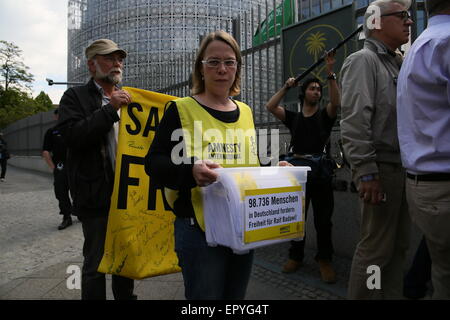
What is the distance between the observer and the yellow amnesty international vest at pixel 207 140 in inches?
55.9

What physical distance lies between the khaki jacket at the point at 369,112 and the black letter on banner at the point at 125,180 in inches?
56.2

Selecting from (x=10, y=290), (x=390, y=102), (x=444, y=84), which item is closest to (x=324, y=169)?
(x=390, y=102)

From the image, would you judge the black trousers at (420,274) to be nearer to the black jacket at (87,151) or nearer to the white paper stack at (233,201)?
the white paper stack at (233,201)

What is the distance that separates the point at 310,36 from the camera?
4.30 m

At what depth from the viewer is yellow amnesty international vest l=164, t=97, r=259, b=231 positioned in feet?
4.66

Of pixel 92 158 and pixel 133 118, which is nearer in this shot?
pixel 92 158

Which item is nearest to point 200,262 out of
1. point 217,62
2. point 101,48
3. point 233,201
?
point 233,201

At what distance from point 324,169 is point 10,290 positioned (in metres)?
3.17

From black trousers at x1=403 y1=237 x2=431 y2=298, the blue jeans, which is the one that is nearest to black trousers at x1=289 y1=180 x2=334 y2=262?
black trousers at x1=403 y1=237 x2=431 y2=298

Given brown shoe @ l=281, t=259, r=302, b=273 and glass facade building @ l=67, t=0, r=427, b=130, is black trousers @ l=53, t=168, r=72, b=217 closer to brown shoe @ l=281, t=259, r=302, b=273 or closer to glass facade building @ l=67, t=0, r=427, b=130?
brown shoe @ l=281, t=259, r=302, b=273

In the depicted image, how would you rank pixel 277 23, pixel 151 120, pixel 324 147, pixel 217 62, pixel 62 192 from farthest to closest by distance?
pixel 62 192, pixel 277 23, pixel 324 147, pixel 151 120, pixel 217 62

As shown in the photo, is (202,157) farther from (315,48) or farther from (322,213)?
(315,48)

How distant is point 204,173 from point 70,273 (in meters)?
2.83

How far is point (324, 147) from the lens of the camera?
3527 mm
